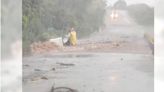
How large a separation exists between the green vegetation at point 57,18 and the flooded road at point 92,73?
5.3 inches

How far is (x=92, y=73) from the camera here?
9.23 feet

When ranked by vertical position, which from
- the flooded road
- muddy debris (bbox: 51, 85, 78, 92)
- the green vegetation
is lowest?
muddy debris (bbox: 51, 85, 78, 92)

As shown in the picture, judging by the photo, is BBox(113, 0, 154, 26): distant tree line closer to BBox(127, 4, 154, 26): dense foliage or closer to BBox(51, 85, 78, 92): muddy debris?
BBox(127, 4, 154, 26): dense foliage

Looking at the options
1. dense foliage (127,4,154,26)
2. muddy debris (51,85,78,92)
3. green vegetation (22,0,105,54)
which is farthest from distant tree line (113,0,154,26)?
muddy debris (51,85,78,92)

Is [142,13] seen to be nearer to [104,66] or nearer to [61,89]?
[104,66]

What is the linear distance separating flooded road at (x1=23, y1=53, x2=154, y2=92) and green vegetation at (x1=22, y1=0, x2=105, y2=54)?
13 cm

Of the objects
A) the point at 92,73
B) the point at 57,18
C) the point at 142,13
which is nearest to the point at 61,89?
the point at 92,73

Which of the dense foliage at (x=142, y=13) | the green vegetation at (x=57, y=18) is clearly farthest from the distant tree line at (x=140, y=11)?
the green vegetation at (x=57, y=18)

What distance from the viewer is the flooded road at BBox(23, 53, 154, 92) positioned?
279 cm

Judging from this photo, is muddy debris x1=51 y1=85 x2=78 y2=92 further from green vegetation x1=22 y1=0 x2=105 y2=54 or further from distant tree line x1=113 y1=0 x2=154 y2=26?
distant tree line x1=113 y1=0 x2=154 y2=26

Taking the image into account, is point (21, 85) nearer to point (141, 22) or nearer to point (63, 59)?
point (63, 59)

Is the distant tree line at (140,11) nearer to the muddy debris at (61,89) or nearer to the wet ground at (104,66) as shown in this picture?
the wet ground at (104,66)

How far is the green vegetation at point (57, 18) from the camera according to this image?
2818 millimetres

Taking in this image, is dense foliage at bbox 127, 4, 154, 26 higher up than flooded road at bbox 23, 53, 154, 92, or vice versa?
dense foliage at bbox 127, 4, 154, 26
